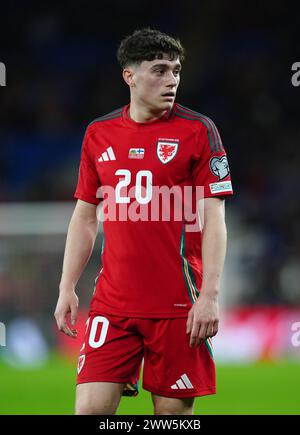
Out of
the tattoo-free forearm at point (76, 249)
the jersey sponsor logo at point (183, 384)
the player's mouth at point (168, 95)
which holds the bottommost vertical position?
the jersey sponsor logo at point (183, 384)

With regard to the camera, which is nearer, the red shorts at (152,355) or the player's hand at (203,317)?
the player's hand at (203,317)

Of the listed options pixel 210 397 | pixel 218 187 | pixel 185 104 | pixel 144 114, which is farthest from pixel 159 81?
pixel 185 104

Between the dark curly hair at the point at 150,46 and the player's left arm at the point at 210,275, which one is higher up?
the dark curly hair at the point at 150,46

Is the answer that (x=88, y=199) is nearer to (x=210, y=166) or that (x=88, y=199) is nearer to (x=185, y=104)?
(x=210, y=166)

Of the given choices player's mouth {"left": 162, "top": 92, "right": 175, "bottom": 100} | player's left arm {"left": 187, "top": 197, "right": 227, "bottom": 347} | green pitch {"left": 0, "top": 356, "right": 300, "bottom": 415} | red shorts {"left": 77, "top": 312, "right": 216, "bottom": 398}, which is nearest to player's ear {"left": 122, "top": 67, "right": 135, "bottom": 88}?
player's mouth {"left": 162, "top": 92, "right": 175, "bottom": 100}

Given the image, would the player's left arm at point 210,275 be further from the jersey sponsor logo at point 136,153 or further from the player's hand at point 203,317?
the jersey sponsor logo at point 136,153

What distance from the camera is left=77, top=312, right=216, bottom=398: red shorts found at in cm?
419

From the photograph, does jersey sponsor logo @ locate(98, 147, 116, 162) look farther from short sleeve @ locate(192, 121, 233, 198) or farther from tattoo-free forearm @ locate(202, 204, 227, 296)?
tattoo-free forearm @ locate(202, 204, 227, 296)

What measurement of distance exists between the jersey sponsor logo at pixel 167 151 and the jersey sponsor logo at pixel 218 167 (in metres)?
0.18

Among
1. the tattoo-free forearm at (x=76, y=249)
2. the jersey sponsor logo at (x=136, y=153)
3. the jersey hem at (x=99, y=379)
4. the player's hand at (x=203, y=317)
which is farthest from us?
the tattoo-free forearm at (x=76, y=249)

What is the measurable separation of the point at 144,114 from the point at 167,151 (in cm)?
23

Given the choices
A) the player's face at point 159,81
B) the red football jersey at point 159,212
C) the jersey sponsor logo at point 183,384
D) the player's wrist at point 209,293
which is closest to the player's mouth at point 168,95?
the player's face at point 159,81

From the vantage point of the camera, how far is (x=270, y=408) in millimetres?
7699

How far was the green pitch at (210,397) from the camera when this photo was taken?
774 centimetres
